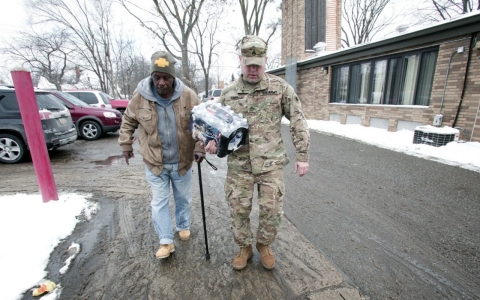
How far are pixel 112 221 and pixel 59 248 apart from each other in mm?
621

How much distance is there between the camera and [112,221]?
3.02 metres

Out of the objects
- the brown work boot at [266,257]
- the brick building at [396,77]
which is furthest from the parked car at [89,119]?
the brick building at [396,77]

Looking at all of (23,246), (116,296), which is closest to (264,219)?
(116,296)

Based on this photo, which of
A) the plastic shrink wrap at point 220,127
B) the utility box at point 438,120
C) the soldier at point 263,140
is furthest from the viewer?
the utility box at point 438,120

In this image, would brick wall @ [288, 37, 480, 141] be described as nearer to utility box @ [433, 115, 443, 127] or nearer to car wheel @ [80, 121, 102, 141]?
utility box @ [433, 115, 443, 127]

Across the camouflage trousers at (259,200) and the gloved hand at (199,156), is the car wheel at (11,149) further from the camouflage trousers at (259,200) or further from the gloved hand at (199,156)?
the camouflage trousers at (259,200)

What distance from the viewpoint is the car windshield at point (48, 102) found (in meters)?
5.99

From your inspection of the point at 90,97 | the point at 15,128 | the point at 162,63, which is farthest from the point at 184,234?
the point at 90,97

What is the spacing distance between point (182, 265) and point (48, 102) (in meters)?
6.30

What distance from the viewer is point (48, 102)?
6160 mm

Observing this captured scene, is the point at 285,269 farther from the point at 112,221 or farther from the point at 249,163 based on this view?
the point at 112,221

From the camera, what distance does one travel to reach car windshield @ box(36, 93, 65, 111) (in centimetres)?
599

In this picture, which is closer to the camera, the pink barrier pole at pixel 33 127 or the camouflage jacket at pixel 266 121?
the camouflage jacket at pixel 266 121

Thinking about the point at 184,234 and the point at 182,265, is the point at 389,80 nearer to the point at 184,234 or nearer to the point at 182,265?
the point at 184,234
